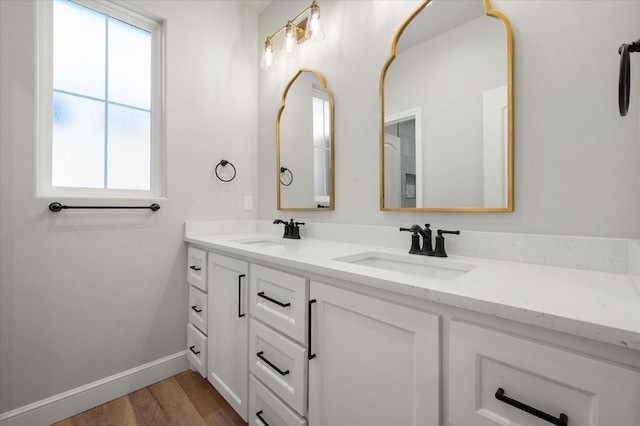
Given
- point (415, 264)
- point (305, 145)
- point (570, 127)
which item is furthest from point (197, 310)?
point (570, 127)

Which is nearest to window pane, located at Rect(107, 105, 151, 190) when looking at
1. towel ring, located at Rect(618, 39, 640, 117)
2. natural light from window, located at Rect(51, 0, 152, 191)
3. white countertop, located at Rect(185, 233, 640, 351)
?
natural light from window, located at Rect(51, 0, 152, 191)

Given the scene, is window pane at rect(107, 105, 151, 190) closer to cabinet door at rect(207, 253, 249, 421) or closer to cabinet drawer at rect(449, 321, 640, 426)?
cabinet door at rect(207, 253, 249, 421)

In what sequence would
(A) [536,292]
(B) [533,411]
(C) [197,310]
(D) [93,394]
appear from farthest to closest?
(C) [197,310]
(D) [93,394]
(A) [536,292]
(B) [533,411]

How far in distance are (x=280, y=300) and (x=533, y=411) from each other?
2.64 feet

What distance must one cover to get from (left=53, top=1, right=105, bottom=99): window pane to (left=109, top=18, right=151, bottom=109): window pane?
5 centimetres

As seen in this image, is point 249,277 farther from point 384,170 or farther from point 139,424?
point 139,424

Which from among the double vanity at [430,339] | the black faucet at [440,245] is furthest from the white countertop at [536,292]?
the black faucet at [440,245]

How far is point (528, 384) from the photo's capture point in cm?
55

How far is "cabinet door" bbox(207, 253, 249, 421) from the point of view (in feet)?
4.34

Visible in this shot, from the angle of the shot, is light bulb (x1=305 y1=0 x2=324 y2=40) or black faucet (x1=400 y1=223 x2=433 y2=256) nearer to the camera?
black faucet (x1=400 y1=223 x2=433 y2=256)

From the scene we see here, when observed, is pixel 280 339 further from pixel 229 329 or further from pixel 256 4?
pixel 256 4

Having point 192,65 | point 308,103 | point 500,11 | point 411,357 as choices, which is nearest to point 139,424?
point 411,357

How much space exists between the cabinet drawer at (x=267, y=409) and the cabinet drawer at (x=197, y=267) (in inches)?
25.6

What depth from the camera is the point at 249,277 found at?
129cm
